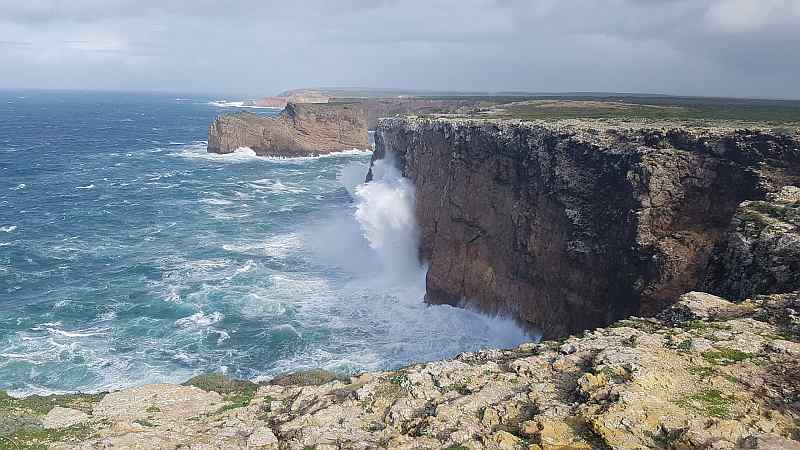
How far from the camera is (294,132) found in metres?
112

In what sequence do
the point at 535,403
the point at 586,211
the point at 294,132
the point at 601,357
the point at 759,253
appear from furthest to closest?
the point at 294,132, the point at 586,211, the point at 759,253, the point at 601,357, the point at 535,403

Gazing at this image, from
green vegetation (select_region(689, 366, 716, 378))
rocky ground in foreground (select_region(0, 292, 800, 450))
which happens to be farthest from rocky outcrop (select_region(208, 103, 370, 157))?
green vegetation (select_region(689, 366, 716, 378))

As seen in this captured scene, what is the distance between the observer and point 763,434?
331 inches

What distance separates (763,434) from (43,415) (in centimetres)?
1635

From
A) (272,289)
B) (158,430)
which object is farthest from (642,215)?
(272,289)

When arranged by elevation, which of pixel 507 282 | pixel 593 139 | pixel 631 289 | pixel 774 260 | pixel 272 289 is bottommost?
pixel 272 289

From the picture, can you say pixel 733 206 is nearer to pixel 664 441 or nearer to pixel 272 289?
pixel 664 441

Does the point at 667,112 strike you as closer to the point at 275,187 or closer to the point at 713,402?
the point at 713,402

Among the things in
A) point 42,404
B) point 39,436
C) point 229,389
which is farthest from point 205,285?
point 39,436

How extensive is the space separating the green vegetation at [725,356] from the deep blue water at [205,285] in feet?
59.1

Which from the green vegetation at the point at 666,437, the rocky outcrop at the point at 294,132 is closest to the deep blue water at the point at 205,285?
the green vegetation at the point at 666,437

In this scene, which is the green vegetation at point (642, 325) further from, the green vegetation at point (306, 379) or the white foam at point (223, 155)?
the white foam at point (223, 155)

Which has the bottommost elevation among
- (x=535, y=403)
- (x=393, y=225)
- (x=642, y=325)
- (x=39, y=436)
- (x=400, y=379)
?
A: (x=393, y=225)

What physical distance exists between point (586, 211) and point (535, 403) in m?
17.4
